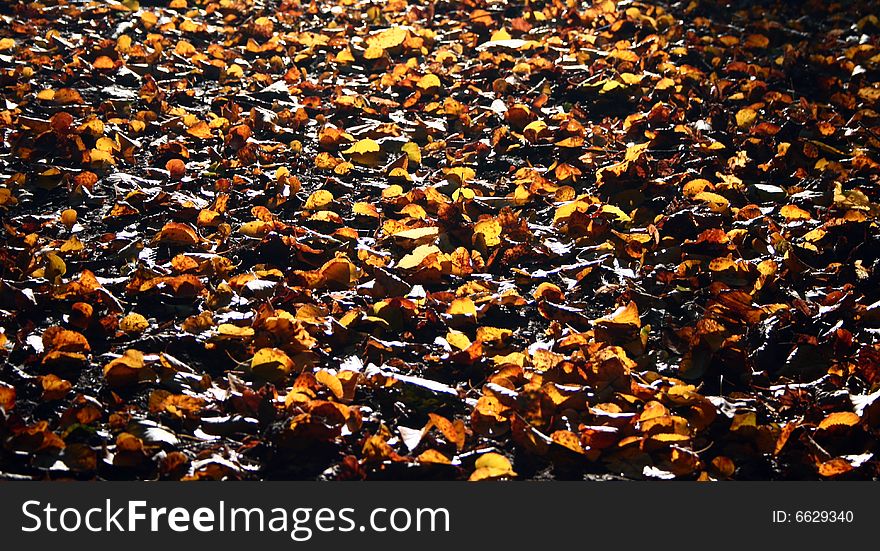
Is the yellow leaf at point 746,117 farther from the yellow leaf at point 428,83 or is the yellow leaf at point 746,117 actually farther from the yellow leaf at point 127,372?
the yellow leaf at point 127,372

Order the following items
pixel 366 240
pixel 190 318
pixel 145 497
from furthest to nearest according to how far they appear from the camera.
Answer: pixel 366 240 < pixel 190 318 < pixel 145 497

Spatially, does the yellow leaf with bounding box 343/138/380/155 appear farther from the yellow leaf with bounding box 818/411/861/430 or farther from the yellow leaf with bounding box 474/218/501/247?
the yellow leaf with bounding box 818/411/861/430

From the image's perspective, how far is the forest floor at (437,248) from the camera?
2.14 meters

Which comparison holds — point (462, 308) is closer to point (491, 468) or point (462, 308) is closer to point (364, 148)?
point (491, 468)

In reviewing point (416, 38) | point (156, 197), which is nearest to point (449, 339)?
point (156, 197)

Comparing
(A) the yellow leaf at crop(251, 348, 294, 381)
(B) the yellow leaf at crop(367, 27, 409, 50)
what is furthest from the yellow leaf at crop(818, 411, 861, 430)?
(B) the yellow leaf at crop(367, 27, 409, 50)

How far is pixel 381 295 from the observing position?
2.67m

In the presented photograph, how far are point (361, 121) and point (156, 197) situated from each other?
1126 millimetres

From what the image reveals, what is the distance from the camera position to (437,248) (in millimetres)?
2865

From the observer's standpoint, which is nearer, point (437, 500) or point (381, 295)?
point (437, 500)

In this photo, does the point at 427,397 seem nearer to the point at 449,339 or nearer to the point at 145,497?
the point at 449,339

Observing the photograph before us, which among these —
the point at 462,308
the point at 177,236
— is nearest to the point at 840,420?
the point at 462,308

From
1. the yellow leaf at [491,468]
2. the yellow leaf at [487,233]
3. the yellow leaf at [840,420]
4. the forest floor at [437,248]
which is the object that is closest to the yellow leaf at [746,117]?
the forest floor at [437,248]

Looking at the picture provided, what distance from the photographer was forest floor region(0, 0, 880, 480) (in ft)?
7.04
